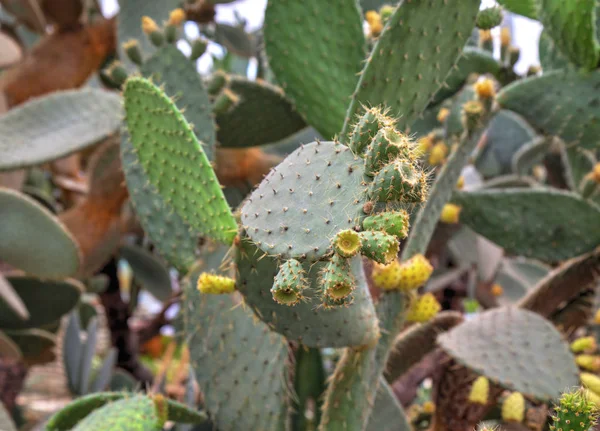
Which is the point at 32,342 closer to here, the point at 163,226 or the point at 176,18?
the point at 163,226

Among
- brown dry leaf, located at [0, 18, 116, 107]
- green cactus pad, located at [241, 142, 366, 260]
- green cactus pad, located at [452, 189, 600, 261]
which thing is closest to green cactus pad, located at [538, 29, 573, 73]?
green cactus pad, located at [452, 189, 600, 261]

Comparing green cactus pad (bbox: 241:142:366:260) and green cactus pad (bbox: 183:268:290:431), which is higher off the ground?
→ green cactus pad (bbox: 241:142:366:260)

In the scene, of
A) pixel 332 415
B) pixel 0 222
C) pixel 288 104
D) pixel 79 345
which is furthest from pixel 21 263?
pixel 332 415

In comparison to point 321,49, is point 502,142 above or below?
below

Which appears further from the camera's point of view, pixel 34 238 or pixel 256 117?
pixel 34 238

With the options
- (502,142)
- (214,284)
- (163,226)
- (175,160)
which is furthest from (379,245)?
(502,142)

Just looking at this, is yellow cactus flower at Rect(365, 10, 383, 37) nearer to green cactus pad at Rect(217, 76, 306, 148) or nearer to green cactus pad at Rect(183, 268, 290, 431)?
green cactus pad at Rect(217, 76, 306, 148)
